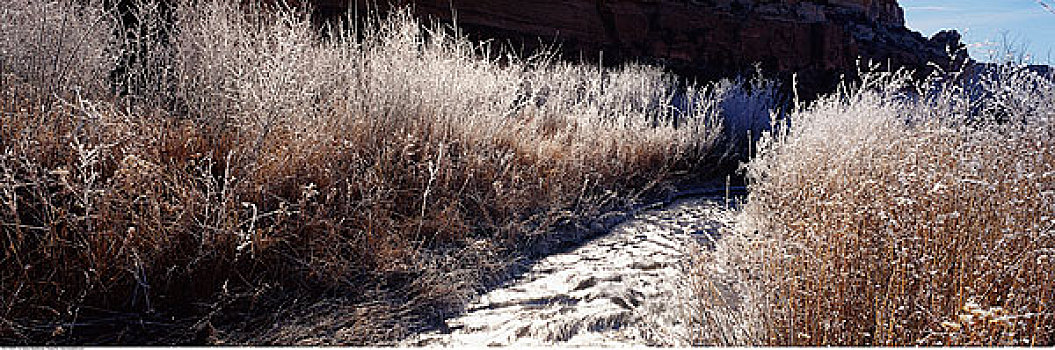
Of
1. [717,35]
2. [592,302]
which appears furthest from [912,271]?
[717,35]

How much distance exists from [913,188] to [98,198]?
303cm

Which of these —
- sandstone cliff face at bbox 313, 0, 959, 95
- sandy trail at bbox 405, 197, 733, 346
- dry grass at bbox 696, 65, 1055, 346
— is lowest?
sandy trail at bbox 405, 197, 733, 346

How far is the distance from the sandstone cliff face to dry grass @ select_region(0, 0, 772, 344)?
1256cm

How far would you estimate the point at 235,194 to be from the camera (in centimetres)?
281

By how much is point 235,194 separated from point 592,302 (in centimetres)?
170

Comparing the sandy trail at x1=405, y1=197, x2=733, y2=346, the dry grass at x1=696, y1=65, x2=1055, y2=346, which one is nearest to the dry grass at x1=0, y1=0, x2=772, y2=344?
the sandy trail at x1=405, y1=197, x2=733, y2=346

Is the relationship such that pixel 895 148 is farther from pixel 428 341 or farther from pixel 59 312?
pixel 59 312

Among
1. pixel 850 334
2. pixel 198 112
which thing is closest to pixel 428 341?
pixel 850 334

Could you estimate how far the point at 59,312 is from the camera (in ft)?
7.39

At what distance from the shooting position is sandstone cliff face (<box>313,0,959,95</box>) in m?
17.4

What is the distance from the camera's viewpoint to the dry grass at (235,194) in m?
2.33

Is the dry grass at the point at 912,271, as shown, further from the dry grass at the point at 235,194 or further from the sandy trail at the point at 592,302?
the dry grass at the point at 235,194

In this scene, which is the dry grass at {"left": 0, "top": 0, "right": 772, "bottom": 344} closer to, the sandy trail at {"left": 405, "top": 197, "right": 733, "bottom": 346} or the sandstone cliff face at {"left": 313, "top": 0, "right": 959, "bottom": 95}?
the sandy trail at {"left": 405, "top": 197, "right": 733, "bottom": 346}

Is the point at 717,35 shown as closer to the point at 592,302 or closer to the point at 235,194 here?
the point at 592,302
